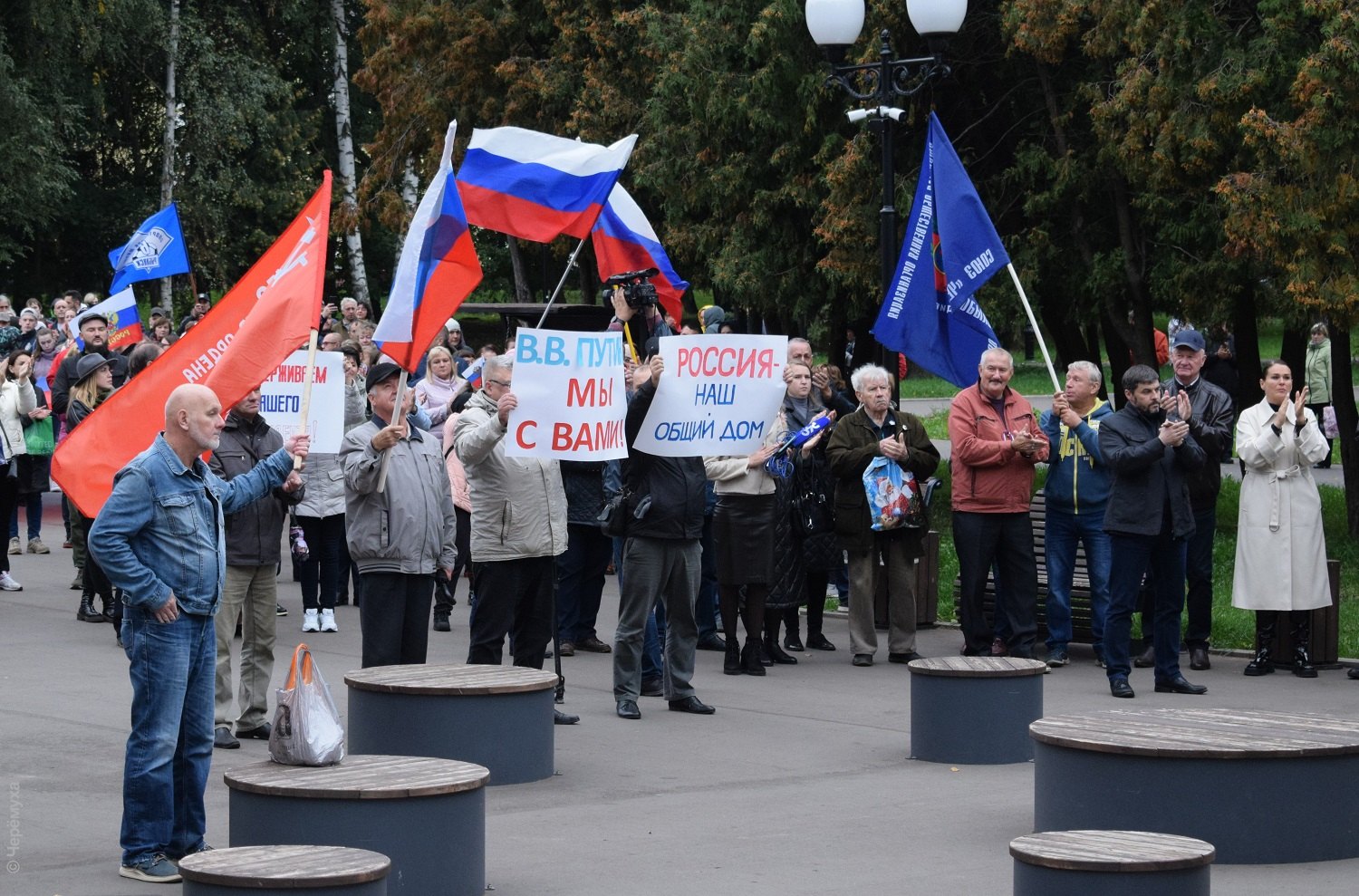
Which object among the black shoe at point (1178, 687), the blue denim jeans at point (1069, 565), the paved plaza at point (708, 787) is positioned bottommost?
the paved plaza at point (708, 787)

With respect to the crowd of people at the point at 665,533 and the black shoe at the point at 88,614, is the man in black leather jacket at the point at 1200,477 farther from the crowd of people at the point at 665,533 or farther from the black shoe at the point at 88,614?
the black shoe at the point at 88,614

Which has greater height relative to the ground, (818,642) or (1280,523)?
(1280,523)

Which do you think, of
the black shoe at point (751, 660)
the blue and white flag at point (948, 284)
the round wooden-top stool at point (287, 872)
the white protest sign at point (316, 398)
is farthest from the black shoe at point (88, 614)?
the round wooden-top stool at point (287, 872)

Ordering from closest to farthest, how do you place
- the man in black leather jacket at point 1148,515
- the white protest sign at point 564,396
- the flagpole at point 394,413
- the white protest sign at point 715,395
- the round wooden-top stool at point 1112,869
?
the round wooden-top stool at point 1112,869 → the flagpole at point 394,413 → the white protest sign at point 564,396 → the white protest sign at point 715,395 → the man in black leather jacket at point 1148,515

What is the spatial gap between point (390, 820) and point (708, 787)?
2557mm

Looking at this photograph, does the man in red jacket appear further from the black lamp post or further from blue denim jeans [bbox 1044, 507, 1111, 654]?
the black lamp post

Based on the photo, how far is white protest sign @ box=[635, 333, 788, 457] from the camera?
10062 millimetres

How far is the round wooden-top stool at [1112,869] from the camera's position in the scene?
5.69 metres

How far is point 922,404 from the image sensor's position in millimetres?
40250

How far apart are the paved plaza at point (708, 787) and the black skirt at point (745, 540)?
2.30ft

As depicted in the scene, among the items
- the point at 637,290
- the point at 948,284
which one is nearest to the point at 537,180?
the point at 637,290

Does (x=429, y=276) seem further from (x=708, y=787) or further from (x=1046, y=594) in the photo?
(x=1046, y=594)

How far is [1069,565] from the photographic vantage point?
1239 centimetres

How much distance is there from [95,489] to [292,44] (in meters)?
40.4
